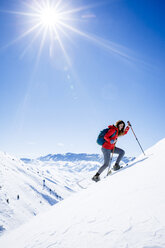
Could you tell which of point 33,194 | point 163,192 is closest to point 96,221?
point 163,192

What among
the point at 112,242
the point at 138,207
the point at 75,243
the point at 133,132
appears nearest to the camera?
the point at 112,242

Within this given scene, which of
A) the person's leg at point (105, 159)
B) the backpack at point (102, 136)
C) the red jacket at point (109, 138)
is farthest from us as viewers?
the person's leg at point (105, 159)

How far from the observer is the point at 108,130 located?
7.71 meters

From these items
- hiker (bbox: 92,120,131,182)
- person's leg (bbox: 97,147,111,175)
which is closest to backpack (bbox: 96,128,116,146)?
hiker (bbox: 92,120,131,182)

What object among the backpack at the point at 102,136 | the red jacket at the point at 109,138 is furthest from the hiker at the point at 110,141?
the backpack at the point at 102,136

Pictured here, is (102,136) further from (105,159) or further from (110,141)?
(105,159)

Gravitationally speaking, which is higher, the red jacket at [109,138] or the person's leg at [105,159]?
the red jacket at [109,138]

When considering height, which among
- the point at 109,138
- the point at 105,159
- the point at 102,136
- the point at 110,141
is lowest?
the point at 105,159

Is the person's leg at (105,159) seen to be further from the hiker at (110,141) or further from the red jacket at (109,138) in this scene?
the red jacket at (109,138)

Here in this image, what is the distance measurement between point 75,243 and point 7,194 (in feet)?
440

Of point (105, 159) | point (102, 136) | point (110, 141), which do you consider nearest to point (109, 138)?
point (110, 141)

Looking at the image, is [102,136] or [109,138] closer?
[109,138]

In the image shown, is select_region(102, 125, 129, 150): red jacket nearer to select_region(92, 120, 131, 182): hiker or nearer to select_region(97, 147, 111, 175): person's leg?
select_region(92, 120, 131, 182): hiker

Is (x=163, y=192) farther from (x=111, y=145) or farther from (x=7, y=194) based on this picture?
(x=7, y=194)
